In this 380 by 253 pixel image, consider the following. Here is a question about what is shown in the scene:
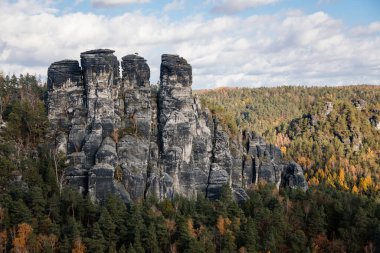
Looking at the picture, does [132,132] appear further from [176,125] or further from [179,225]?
[179,225]

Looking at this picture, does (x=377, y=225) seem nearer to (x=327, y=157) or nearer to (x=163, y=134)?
(x=163, y=134)

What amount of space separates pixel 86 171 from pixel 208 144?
77.3ft

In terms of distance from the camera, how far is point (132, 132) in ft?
264

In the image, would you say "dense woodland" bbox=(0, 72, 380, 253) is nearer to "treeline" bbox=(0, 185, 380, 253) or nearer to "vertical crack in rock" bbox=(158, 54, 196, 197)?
"treeline" bbox=(0, 185, 380, 253)

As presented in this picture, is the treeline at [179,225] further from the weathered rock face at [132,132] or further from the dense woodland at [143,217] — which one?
the weathered rock face at [132,132]

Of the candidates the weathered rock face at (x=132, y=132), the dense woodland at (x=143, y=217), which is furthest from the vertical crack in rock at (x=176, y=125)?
the dense woodland at (x=143, y=217)

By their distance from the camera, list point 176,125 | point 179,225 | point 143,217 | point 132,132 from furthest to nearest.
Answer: point 176,125
point 132,132
point 143,217
point 179,225

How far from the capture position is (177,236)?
221 ft

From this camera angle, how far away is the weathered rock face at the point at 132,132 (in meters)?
75.5

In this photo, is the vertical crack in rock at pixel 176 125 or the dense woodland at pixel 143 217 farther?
the vertical crack in rock at pixel 176 125

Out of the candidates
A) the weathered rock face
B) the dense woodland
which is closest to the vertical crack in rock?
the weathered rock face

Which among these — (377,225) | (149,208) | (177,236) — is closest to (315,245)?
(377,225)

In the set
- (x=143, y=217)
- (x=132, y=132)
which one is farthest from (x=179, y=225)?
(x=132, y=132)

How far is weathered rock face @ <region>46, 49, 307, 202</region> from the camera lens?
2972 inches
